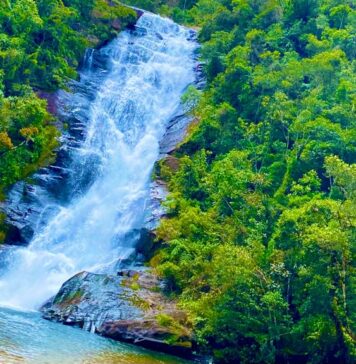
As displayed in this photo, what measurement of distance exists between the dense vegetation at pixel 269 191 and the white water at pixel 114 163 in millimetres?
2639

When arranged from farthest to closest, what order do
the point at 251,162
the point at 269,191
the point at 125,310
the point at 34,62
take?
the point at 34,62 → the point at 251,162 → the point at 269,191 → the point at 125,310

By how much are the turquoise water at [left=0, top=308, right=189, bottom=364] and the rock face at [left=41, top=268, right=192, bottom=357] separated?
661mm

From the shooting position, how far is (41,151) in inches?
1190

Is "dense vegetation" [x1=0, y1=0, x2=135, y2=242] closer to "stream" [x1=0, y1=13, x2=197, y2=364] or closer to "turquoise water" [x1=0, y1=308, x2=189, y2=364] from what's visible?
"stream" [x1=0, y1=13, x2=197, y2=364]

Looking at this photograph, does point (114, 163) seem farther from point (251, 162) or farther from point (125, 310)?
point (125, 310)

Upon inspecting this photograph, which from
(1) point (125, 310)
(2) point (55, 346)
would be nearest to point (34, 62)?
(1) point (125, 310)

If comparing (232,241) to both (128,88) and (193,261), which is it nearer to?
(193,261)

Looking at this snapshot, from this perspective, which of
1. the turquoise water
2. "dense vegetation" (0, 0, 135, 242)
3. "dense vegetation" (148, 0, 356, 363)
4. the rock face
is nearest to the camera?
the turquoise water

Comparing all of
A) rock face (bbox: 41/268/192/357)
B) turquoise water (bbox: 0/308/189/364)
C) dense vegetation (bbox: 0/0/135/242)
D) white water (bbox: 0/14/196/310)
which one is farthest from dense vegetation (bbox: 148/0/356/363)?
dense vegetation (bbox: 0/0/135/242)

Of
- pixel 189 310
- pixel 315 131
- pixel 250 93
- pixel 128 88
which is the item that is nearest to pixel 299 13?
pixel 250 93

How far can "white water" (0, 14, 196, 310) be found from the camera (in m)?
24.8

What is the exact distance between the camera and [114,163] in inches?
1272

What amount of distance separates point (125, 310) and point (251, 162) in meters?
12.7

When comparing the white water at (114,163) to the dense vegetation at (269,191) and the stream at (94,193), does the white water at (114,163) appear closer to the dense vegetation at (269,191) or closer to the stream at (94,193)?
the stream at (94,193)
